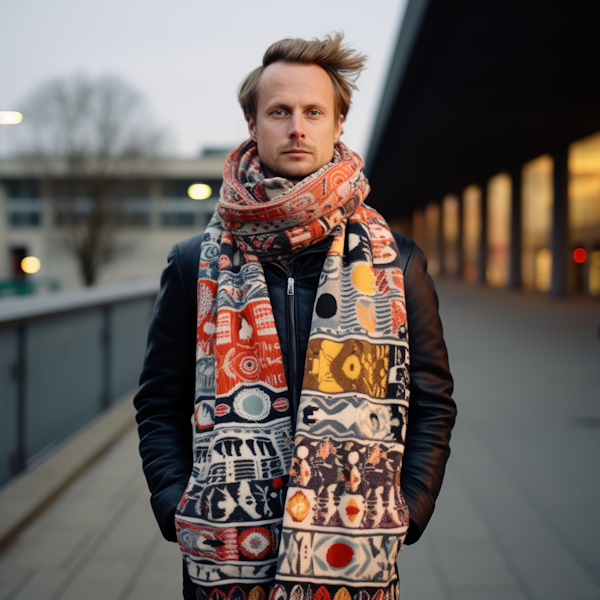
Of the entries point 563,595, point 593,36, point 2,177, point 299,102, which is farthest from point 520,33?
point 2,177

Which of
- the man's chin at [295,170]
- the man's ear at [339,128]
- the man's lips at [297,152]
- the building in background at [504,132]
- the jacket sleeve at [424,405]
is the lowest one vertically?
the jacket sleeve at [424,405]

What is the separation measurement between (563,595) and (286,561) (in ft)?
7.15

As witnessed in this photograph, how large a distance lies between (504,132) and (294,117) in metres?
20.4

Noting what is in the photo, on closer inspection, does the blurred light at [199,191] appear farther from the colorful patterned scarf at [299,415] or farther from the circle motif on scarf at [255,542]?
the circle motif on scarf at [255,542]

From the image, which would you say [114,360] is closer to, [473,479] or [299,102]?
[473,479]

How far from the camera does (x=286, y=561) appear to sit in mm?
1521

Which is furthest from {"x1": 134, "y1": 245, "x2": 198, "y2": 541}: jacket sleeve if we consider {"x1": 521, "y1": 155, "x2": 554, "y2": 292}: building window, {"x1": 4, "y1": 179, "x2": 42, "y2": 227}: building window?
{"x1": 4, "y1": 179, "x2": 42, "y2": 227}: building window

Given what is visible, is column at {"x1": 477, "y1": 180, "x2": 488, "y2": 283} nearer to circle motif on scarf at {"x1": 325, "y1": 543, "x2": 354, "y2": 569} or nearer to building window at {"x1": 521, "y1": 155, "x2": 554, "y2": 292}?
building window at {"x1": 521, "y1": 155, "x2": 554, "y2": 292}

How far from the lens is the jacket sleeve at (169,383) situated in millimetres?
1795

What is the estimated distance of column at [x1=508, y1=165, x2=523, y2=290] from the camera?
2527 cm

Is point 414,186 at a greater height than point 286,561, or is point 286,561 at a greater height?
point 414,186

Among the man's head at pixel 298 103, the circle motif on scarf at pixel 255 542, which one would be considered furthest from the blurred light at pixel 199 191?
the circle motif on scarf at pixel 255 542

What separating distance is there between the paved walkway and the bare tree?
39.2 m

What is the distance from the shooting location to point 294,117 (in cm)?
168
